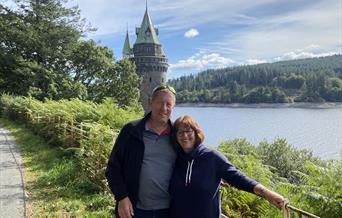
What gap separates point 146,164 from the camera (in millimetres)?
3098


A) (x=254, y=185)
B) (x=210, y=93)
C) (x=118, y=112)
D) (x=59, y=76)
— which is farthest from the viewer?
(x=210, y=93)

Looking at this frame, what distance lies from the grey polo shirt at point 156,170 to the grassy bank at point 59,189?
3.37 metres

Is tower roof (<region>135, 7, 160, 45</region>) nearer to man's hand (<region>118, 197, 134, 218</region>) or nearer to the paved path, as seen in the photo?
the paved path

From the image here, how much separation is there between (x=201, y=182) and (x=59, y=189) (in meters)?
5.65

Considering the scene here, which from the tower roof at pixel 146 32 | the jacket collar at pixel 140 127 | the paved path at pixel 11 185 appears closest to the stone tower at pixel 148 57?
the tower roof at pixel 146 32

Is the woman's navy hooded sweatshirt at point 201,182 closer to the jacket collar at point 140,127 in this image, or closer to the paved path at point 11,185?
the jacket collar at point 140,127

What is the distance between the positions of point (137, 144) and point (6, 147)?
1158cm

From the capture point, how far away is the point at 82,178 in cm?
814

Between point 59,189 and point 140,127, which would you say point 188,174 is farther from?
point 59,189

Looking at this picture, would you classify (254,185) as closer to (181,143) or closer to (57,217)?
(181,143)

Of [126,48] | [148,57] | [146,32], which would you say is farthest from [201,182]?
[126,48]

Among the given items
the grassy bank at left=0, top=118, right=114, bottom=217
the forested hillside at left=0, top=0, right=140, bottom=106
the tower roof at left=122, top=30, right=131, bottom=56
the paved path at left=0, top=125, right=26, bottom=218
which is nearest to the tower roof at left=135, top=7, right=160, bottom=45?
the tower roof at left=122, top=30, right=131, bottom=56

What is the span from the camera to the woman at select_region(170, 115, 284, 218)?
9.53ft

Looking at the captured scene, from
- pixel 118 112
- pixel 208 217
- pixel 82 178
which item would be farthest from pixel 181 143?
pixel 118 112
